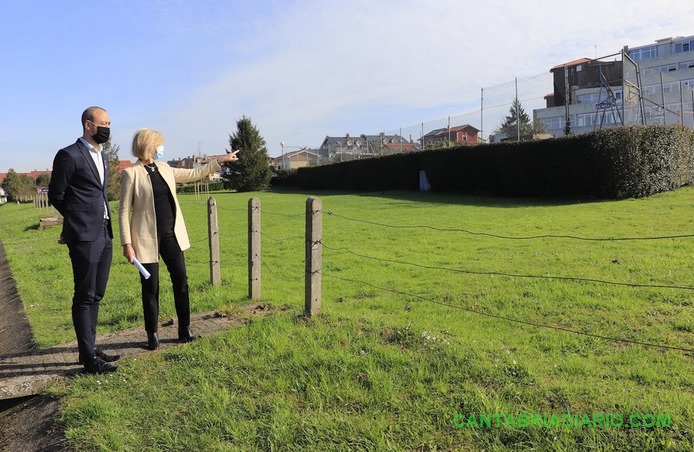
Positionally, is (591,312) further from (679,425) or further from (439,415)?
(439,415)

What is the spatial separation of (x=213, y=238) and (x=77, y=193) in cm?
293

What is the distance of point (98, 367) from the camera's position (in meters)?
4.08

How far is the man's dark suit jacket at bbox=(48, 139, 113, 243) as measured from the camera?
3.86 m

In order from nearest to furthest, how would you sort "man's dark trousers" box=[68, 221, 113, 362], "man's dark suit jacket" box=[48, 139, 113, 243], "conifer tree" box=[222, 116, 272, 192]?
"man's dark suit jacket" box=[48, 139, 113, 243], "man's dark trousers" box=[68, 221, 113, 362], "conifer tree" box=[222, 116, 272, 192]

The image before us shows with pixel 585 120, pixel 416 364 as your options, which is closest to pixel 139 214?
pixel 416 364

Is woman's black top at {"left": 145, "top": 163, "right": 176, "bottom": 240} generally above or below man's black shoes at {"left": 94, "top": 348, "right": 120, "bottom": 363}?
above

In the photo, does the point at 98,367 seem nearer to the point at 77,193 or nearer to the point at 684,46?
the point at 77,193

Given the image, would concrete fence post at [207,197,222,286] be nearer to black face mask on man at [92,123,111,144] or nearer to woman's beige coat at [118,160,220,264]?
woman's beige coat at [118,160,220,264]

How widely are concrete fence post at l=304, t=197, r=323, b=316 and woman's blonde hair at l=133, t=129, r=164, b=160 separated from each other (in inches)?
58.9

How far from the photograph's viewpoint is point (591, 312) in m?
5.18

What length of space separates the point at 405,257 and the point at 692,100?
26.2m

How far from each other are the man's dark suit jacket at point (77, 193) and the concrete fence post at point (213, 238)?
2607mm

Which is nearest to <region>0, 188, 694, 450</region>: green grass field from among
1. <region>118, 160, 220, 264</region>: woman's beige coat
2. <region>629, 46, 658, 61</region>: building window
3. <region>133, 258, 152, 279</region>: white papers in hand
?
<region>133, 258, 152, 279</region>: white papers in hand

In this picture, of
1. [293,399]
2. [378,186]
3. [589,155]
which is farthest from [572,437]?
[378,186]
